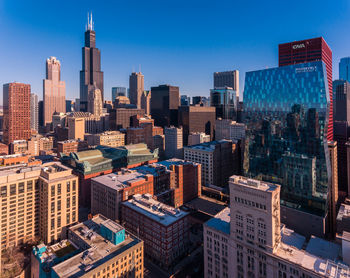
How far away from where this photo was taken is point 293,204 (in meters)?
117

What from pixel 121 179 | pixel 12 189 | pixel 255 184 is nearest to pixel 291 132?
pixel 255 184

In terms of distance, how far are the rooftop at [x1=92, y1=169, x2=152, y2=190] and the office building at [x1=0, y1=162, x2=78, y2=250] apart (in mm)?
18985

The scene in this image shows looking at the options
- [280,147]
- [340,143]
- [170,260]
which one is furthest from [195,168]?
[340,143]

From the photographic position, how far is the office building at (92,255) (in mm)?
65000

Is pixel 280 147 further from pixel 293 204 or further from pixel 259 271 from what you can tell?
pixel 259 271

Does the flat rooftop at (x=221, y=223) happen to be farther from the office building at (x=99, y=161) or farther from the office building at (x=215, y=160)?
the office building at (x=99, y=161)

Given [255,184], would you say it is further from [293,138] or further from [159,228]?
[293,138]

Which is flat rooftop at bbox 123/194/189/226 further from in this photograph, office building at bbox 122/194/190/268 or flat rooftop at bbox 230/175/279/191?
flat rooftop at bbox 230/175/279/191

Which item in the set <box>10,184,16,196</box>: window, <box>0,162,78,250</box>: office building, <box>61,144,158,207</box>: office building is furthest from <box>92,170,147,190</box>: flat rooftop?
<box>10,184,16,196</box>: window

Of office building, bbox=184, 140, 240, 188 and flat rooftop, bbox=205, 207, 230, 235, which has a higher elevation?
office building, bbox=184, 140, 240, 188

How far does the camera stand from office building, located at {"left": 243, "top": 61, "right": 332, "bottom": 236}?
108500 mm

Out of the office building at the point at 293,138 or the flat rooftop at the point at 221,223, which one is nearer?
the flat rooftop at the point at 221,223

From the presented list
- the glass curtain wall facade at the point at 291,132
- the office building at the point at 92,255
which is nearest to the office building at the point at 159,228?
the office building at the point at 92,255

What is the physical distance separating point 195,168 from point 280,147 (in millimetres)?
55131
